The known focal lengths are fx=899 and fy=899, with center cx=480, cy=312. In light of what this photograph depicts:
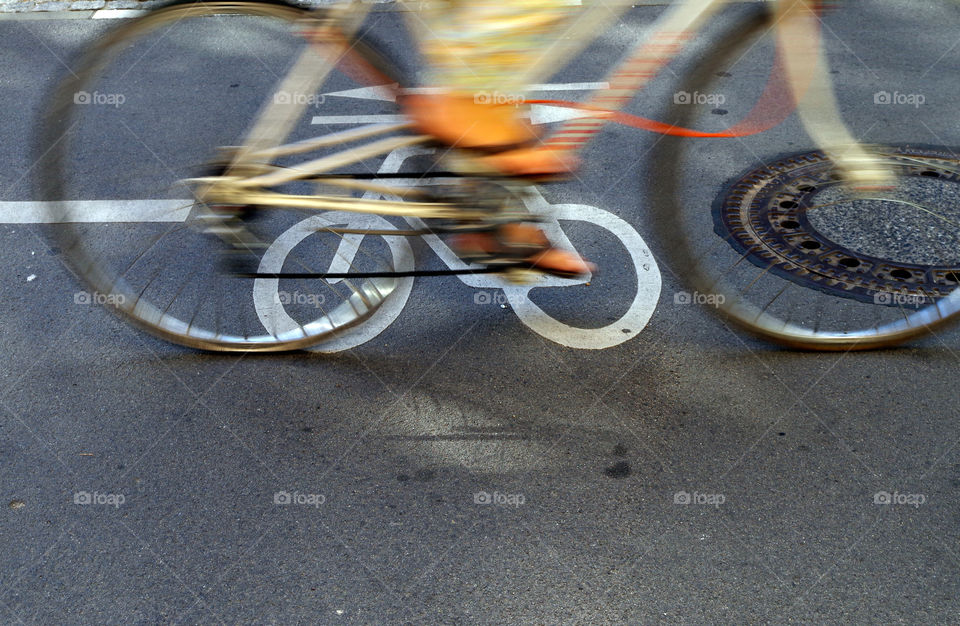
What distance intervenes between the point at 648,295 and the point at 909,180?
160 centimetres

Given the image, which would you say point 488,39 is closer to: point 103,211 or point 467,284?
point 467,284

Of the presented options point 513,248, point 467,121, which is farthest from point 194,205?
point 513,248

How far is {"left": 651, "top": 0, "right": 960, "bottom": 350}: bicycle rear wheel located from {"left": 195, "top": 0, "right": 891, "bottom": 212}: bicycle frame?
159 millimetres

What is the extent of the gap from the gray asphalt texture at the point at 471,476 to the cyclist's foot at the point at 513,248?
0.42m

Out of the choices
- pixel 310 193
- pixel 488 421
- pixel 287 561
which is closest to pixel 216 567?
pixel 287 561

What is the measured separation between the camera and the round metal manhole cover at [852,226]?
12.5 ft

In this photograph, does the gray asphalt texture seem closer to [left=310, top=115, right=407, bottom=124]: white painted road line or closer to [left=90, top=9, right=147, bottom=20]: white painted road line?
[left=310, top=115, right=407, bottom=124]: white painted road line

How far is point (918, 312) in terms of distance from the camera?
11.4 ft

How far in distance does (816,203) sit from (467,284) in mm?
1727

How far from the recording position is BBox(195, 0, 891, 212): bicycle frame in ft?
9.69

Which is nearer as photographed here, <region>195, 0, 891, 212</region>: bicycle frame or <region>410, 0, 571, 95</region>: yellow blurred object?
<region>410, 0, 571, 95</region>: yellow blurred object

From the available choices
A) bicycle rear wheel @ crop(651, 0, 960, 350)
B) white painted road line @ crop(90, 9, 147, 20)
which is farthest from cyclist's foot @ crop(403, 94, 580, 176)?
white painted road line @ crop(90, 9, 147, 20)

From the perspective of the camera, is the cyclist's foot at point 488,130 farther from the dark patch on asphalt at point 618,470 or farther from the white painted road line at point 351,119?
the white painted road line at point 351,119

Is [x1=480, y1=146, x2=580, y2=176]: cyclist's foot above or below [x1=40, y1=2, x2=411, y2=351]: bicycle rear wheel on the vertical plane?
above
